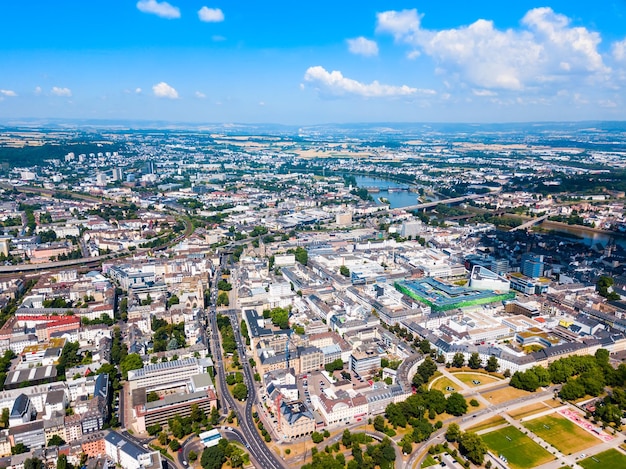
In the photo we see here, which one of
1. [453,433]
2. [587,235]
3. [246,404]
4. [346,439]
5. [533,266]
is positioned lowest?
[246,404]

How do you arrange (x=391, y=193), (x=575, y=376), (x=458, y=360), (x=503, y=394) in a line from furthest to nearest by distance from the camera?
(x=391, y=193)
(x=458, y=360)
(x=575, y=376)
(x=503, y=394)

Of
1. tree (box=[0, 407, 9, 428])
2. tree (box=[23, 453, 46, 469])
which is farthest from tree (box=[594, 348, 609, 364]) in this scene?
tree (box=[0, 407, 9, 428])

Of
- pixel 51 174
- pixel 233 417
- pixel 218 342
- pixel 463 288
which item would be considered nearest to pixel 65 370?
pixel 218 342

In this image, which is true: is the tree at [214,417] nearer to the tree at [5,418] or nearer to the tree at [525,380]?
the tree at [5,418]

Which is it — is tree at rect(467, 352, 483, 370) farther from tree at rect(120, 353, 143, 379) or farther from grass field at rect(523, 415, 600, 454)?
tree at rect(120, 353, 143, 379)

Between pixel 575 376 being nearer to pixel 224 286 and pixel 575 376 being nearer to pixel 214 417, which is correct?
pixel 214 417

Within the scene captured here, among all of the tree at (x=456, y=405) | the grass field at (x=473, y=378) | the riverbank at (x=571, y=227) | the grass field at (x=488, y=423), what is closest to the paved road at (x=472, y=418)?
the grass field at (x=488, y=423)

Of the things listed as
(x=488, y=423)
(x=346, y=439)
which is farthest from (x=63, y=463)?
(x=488, y=423)
